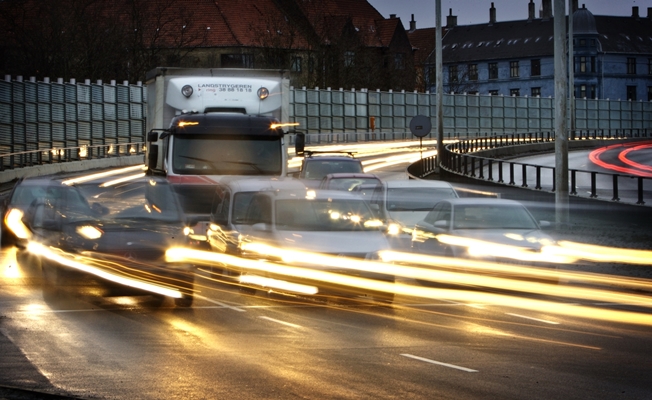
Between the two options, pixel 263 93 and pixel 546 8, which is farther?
pixel 546 8

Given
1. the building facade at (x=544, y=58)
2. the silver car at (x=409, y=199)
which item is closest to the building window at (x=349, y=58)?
the building facade at (x=544, y=58)

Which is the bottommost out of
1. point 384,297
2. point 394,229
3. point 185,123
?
point 384,297

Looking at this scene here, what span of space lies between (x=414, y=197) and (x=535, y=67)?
122m

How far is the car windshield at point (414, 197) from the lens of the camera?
22.2 meters

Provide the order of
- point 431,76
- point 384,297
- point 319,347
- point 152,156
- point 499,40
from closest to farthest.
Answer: point 319,347 → point 384,297 → point 152,156 → point 431,76 → point 499,40

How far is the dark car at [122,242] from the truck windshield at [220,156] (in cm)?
586

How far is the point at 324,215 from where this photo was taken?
16.3m

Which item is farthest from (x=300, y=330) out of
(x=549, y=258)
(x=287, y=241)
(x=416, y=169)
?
(x=416, y=169)

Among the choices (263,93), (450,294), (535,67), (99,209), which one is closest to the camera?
(99,209)

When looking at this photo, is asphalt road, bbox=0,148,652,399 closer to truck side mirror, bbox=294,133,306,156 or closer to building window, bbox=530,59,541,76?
truck side mirror, bbox=294,133,306,156

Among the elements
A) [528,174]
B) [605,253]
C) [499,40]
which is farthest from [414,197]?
[499,40]

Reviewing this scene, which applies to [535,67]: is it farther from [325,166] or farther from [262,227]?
[262,227]

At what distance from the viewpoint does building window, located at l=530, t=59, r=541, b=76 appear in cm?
14081

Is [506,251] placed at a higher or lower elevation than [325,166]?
lower
